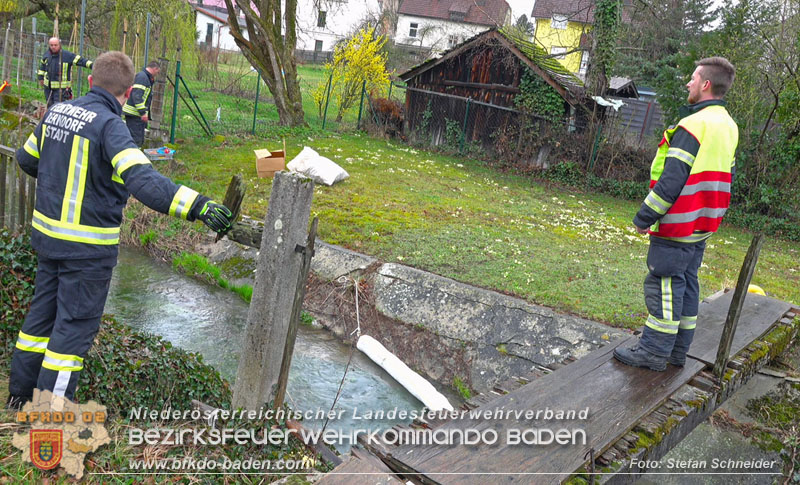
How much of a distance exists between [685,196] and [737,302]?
0.99 metres

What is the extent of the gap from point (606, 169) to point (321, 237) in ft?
32.0

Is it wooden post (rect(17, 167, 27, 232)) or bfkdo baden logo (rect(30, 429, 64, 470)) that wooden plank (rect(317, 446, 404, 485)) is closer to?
bfkdo baden logo (rect(30, 429, 64, 470))

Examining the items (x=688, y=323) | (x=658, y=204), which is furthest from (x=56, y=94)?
(x=688, y=323)

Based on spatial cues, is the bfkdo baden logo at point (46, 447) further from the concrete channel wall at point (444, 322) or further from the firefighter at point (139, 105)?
the firefighter at point (139, 105)

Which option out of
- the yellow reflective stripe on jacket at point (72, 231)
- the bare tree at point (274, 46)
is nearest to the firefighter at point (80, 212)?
the yellow reflective stripe on jacket at point (72, 231)

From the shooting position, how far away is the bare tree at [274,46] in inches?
664

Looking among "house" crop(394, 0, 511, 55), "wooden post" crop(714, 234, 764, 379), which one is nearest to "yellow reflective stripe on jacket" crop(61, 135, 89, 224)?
"wooden post" crop(714, 234, 764, 379)

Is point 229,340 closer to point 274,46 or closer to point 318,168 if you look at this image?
point 318,168

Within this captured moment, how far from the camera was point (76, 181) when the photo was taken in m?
3.47

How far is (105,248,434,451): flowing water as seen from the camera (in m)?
6.31

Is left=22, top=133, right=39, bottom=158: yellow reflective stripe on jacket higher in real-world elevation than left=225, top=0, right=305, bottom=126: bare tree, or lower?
lower

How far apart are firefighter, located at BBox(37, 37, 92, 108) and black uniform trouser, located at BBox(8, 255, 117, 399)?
34.8 ft

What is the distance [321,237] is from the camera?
945 centimetres

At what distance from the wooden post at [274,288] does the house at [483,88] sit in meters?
14.2
